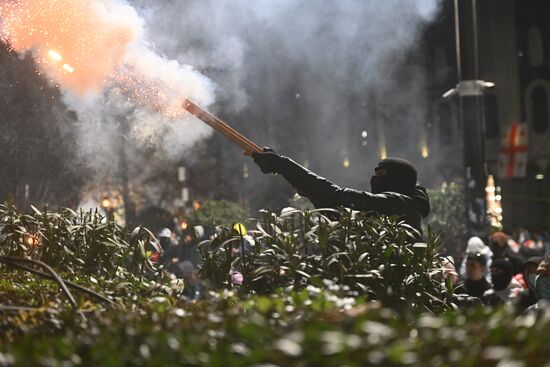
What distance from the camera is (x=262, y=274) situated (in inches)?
216

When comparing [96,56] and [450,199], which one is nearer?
[96,56]

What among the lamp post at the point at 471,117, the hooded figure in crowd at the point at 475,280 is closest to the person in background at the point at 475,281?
the hooded figure in crowd at the point at 475,280

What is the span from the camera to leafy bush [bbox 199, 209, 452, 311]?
17.9 feet

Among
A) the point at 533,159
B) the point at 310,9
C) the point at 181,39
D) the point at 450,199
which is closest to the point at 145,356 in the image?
the point at 181,39

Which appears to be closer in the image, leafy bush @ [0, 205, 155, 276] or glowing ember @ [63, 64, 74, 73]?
leafy bush @ [0, 205, 155, 276]

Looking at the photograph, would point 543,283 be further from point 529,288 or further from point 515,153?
point 515,153

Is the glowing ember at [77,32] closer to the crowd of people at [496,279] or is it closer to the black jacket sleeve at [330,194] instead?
the crowd of people at [496,279]

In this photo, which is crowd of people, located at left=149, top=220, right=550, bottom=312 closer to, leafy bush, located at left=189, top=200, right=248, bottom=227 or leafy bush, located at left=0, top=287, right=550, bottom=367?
leafy bush, located at left=0, top=287, right=550, bottom=367

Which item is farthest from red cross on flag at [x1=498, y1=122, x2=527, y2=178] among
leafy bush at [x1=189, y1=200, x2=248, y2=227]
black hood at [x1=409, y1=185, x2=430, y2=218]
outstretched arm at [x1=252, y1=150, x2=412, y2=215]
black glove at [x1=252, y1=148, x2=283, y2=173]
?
black glove at [x1=252, y1=148, x2=283, y2=173]

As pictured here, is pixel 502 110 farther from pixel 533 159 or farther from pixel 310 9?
pixel 310 9

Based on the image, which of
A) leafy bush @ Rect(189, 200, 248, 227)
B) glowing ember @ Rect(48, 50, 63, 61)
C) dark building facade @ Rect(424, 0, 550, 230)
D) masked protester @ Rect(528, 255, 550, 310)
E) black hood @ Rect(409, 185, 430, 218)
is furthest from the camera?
dark building facade @ Rect(424, 0, 550, 230)

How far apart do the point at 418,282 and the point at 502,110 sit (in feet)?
144

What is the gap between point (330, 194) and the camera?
7188 mm

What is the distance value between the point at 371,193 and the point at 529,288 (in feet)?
8.53
